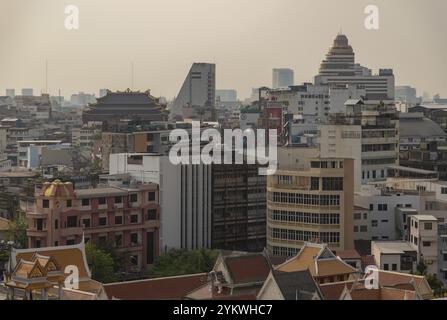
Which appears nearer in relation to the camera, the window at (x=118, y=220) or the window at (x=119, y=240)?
the window at (x=119, y=240)

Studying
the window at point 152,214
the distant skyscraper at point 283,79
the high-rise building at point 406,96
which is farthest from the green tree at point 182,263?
the distant skyscraper at point 283,79

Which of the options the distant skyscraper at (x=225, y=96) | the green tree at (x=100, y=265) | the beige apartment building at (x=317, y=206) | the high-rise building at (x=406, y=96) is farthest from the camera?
the distant skyscraper at (x=225, y=96)

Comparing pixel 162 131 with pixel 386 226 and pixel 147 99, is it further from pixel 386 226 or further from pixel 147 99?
pixel 147 99

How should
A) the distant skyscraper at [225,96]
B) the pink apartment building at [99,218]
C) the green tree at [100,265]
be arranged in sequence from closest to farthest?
1. the green tree at [100,265]
2. the pink apartment building at [99,218]
3. the distant skyscraper at [225,96]

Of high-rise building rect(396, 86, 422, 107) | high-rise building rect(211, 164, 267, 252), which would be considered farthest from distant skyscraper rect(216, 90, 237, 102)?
high-rise building rect(211, 164, 267, 252)

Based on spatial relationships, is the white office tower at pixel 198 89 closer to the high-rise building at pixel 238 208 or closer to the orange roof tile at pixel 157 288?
the high-rise building at pixel 238 208

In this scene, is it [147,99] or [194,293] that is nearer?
[194,293]
